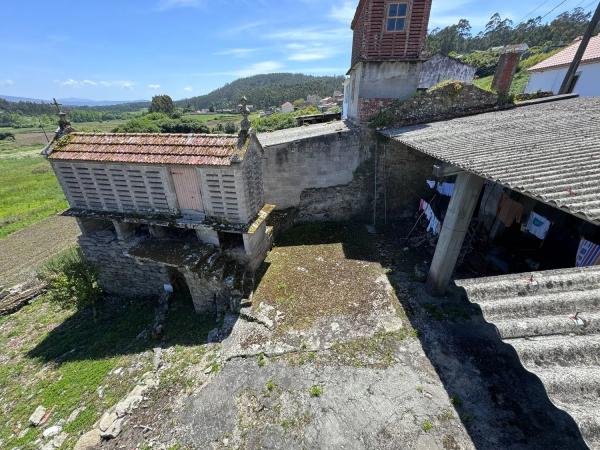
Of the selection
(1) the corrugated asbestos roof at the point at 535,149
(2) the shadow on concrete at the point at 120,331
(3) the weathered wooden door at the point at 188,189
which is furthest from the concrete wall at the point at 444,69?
A: (2) the shadow on concrete at the point at 120,331

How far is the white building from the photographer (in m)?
16.8

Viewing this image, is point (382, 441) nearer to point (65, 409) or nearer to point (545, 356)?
point (545, 356)

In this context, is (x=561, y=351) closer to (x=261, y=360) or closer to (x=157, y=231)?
(x=261, y=360)

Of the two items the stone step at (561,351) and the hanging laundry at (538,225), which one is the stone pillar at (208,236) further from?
the hanging laundry at (538,225)

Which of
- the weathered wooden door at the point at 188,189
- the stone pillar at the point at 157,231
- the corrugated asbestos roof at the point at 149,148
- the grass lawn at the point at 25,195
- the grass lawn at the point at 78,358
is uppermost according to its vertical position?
the corrugated asbestos roof at the point at 149,148

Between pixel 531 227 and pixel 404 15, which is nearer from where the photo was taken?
pixel 531 227

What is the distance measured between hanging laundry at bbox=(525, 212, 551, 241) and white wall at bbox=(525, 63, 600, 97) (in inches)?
611

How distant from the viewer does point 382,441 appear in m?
5.34

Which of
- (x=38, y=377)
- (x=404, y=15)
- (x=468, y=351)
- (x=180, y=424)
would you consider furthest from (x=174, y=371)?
(x=404, y=15)

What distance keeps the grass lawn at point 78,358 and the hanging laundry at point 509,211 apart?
10.8 meters

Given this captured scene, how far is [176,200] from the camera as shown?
29.5 ft

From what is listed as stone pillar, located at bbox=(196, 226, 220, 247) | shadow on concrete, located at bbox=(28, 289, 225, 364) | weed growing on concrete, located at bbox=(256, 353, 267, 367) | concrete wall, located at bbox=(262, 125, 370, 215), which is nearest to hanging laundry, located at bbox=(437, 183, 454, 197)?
concrete wall, located at bbox=(262, 125, 370, 215)

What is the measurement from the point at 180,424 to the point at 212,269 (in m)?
4.10

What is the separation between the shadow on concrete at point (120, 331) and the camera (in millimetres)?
8531
